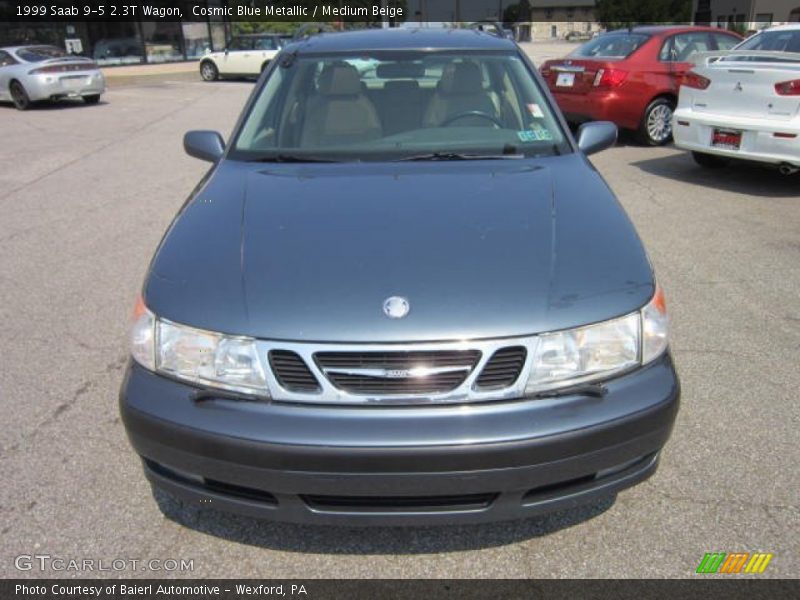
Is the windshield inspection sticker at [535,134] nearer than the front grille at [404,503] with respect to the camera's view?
No

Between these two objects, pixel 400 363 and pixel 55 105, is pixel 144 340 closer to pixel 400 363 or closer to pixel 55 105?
pixel 400 363

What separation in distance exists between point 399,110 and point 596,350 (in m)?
1.88

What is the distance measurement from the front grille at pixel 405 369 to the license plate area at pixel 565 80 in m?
8.66

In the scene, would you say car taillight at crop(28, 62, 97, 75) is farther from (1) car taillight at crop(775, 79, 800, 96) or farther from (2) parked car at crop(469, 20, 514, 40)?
(1) car taillight at crop(775, 79, 800, 96)

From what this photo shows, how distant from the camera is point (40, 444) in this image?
3006 millimetres

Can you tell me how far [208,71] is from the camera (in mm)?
23547

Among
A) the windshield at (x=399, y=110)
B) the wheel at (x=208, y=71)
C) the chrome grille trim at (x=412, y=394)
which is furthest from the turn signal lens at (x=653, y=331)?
the wheel at (x=208, y=71)

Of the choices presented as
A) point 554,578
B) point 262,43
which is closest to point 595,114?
point 554,578

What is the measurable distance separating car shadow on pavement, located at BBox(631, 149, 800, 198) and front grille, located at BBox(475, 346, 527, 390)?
6.21 m

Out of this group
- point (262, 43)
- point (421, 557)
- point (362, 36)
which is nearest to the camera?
point (421, 557)

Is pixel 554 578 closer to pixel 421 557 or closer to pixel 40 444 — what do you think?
pixel 421 557

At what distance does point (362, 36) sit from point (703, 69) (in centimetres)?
502

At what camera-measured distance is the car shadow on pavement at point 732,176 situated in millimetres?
7320
